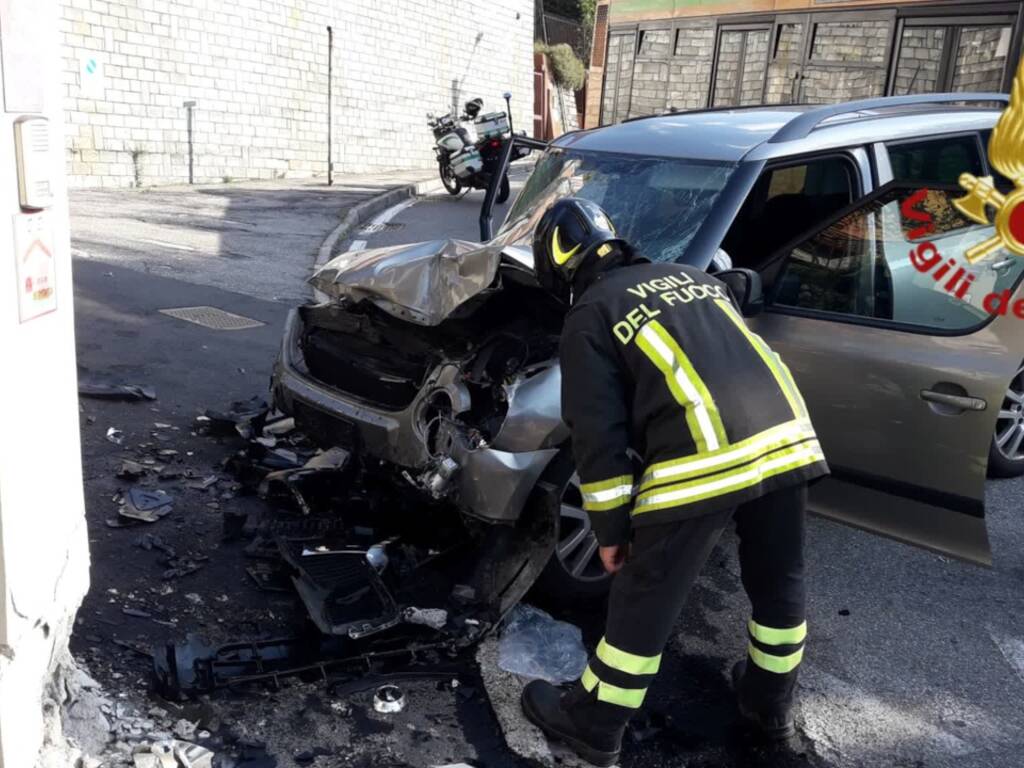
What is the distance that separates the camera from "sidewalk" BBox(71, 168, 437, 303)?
368 inches

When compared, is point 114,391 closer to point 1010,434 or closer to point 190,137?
point 1010,434

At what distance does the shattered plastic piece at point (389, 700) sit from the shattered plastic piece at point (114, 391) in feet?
10.5

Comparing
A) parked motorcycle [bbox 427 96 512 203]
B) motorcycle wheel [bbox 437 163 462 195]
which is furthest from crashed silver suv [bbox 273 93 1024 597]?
motorcycle wheel [bbox 437 163 462 195]

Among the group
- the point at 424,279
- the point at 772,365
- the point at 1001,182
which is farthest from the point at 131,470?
the point at 1001,182

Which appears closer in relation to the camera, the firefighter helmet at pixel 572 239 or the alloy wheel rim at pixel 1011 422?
the firefighter helmet at pixel 572 239

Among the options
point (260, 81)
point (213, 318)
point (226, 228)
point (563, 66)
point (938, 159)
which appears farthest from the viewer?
point (563, 66)

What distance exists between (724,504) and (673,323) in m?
0.53

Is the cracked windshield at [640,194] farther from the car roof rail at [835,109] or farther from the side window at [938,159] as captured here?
the side window at [938,159]

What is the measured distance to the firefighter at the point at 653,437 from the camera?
2.64 meters

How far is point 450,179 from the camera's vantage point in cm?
1634

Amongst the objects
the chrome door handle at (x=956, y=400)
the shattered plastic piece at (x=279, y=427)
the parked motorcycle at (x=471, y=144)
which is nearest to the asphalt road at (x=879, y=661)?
the chrome door handle at (x=956, y=400)

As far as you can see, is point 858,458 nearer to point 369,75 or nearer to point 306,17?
point 306,17

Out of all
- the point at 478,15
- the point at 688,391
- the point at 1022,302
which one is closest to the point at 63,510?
the point at 688,391

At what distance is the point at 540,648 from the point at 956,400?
1.80 m
